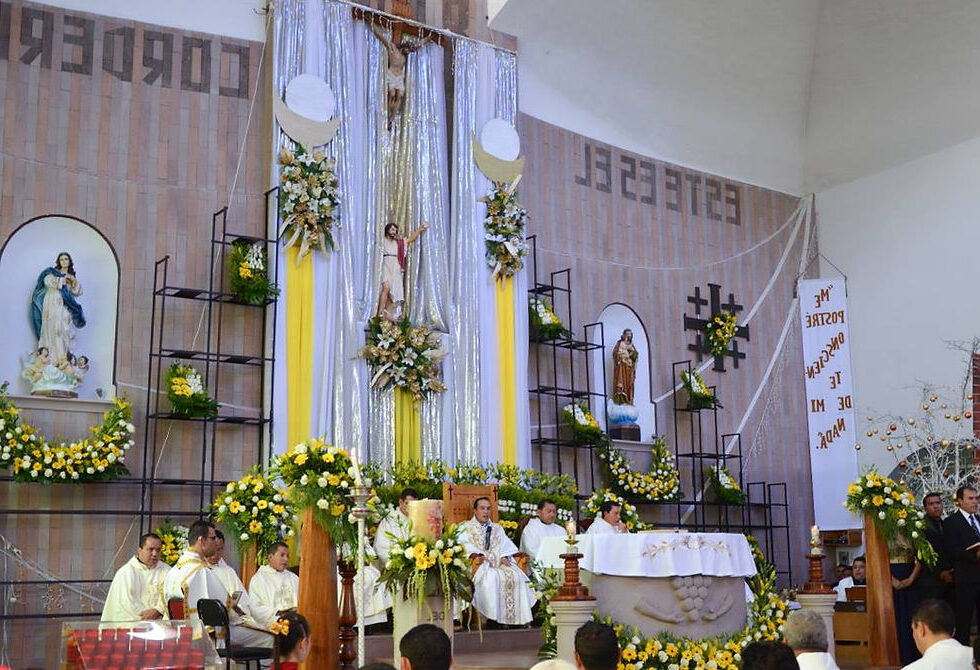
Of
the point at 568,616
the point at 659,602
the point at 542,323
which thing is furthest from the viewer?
the point at 542,323

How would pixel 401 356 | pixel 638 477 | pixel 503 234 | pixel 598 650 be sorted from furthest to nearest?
pixel 638 477 → pixel 503 234 → pixel 401 356 → pixel 598 650

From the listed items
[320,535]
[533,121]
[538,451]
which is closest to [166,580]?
[320,535]

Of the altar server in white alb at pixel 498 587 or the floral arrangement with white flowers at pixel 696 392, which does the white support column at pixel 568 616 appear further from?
the floral arrangement with white flowers at pixel 696 392

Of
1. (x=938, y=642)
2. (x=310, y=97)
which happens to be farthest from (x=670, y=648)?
(x=310, y=97)

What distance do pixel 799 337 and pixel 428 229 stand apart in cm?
689

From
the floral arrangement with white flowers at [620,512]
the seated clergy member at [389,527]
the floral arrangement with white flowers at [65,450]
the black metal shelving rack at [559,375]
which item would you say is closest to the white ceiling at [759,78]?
the black metal shelving rack at [559,375]

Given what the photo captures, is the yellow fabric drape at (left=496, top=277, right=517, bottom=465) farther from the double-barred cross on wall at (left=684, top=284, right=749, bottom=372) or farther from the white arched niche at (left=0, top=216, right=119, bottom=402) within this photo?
the white arched niche at (left=0, top=216, right=119, bottom=402)

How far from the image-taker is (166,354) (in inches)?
468

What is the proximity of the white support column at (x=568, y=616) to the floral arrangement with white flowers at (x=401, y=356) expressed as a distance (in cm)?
530

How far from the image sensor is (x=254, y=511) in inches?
417

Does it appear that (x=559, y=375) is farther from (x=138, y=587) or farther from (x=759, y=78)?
(x=138, y=587)

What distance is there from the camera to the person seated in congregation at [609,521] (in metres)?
12.2

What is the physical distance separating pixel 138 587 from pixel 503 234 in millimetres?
6402

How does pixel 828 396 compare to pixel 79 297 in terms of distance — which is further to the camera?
pixel 828 396
